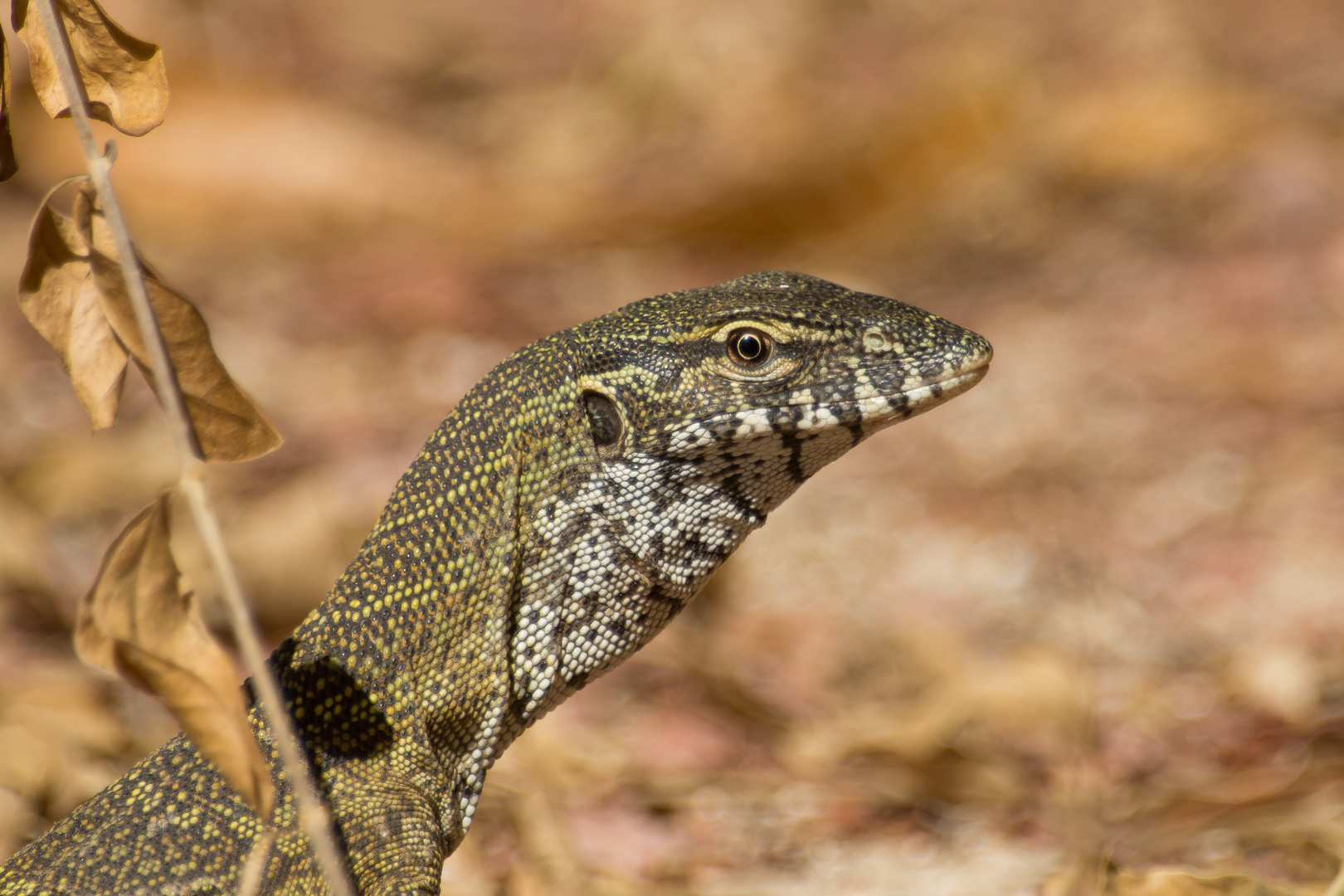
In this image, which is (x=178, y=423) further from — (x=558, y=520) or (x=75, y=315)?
(x=558, y=520)

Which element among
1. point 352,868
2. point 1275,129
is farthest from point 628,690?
point 1275,129

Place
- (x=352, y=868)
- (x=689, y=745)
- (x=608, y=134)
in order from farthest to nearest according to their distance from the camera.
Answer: (x=608, y=134)
(x=689, y=745)
(x=352, y=868)

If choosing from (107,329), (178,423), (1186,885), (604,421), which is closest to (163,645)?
(178,423)

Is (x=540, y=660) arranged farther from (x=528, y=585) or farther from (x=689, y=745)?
(x=689, y=745)

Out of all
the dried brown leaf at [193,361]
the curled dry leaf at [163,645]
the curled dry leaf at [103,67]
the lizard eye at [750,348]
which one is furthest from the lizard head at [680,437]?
the curled dry leaf at [103,67]

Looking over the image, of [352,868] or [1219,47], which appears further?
[1219,47]

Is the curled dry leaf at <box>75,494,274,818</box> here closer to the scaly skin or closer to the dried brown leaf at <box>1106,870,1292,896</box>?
the scaly skin
